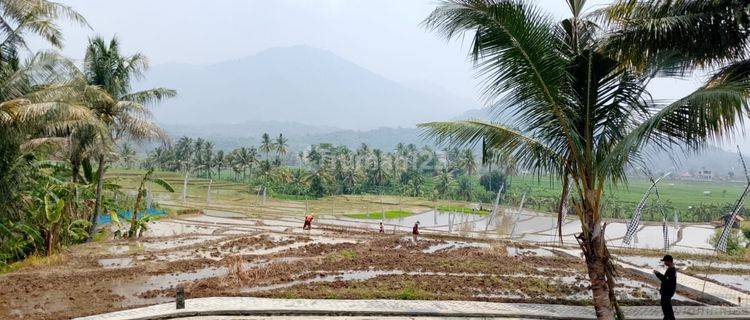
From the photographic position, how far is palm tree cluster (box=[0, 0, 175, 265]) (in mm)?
11562

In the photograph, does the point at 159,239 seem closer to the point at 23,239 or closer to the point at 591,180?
the point at 23,239

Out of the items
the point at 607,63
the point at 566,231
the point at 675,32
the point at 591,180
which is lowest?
the point at 566,231

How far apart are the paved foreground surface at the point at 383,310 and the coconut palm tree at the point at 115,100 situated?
1150cm

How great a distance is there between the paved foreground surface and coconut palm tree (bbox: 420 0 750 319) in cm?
299

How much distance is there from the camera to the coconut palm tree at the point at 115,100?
65.7 ft

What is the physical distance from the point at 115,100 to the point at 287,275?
11750mm

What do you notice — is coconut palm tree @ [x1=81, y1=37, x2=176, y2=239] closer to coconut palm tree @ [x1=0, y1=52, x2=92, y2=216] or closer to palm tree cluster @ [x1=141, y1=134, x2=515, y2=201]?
coconut palm tree @ [x1=0, y1=52, x2=92, y2=216]

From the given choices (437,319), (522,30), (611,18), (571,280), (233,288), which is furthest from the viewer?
(571,280)

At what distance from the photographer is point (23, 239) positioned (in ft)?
54.6

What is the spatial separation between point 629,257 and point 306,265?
12.3 meters

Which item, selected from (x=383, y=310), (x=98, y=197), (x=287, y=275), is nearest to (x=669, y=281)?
(x=383, y=310)

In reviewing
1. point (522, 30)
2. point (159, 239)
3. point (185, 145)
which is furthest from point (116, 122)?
point (185, 145)

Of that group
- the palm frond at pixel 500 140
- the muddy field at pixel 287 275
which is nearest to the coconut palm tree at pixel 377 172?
the muddy field at pixel 287 275

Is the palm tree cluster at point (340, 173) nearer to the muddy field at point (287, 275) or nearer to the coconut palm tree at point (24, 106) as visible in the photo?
the muddy field at point (287, 275)
